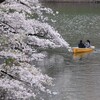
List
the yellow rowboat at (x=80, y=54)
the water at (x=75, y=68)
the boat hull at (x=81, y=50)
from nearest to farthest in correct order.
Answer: the water at (x=75, y=68), the yellow rowboat at (x=80, y=54), the boat hull at (x=81, y=50)

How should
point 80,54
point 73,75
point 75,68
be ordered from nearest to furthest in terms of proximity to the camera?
point 73,75
point 75,68
point 80,54

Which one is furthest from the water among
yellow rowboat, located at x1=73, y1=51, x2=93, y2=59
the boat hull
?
the boat hull

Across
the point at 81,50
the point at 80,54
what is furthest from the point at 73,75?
the point at 81,50

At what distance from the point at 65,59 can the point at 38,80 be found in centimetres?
1676

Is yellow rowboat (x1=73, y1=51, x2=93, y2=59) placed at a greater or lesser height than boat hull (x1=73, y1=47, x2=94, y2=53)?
lesser

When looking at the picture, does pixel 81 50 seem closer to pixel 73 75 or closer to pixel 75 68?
pixel 75 68

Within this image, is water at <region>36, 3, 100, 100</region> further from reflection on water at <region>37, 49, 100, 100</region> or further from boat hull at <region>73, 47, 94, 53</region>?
boat hull at <region>73, 47, 94, 53</region>

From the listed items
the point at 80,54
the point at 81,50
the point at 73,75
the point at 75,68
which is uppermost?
the point at 81,50

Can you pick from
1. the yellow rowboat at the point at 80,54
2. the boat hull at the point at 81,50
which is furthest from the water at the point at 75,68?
the boat hull at the point at 81,50

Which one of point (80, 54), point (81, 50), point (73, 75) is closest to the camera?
point (73, 75)

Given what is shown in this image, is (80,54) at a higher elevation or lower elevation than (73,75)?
higher

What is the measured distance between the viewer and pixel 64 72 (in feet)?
71.5

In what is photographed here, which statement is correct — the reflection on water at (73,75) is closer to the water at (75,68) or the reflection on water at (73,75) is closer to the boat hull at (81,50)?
the water at (75,68)

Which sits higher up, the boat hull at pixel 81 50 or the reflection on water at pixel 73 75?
the boat hull at pixel 81 50
